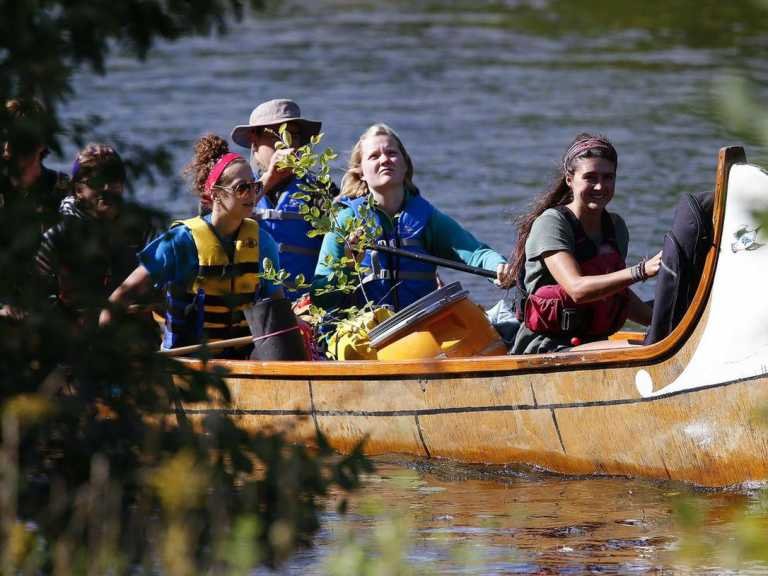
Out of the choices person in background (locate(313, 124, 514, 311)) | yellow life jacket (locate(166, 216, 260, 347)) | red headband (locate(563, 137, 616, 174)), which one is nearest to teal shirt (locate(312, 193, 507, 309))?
person in background (locate(313, 124, 514, 311))

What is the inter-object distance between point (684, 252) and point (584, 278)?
0.40m

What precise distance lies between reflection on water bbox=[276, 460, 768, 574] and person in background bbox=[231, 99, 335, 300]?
57.4 inches

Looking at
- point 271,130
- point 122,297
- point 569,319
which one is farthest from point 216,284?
point 122,297

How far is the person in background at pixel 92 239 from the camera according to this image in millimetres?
3152

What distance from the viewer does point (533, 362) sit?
6109 mm

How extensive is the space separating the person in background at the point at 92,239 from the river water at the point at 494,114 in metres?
0.11

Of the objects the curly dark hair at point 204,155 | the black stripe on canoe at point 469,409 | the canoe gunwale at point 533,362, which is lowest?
the black stripe on canoe at point 469,409

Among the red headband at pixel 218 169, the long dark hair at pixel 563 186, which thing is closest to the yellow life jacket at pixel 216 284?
the red headband at pixel 218 169

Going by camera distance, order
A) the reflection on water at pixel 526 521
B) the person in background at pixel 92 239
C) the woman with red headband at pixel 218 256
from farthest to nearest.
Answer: the woman with red headband at pixel 218 256 → the reflection on water at pixel 526 521 → the person in background at pixel 92 239

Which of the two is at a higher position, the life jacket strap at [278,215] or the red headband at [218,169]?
the red headband at [218,169]

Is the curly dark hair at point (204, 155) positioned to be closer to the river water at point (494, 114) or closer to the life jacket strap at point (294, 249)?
the life jacket strap at point (294, 249)

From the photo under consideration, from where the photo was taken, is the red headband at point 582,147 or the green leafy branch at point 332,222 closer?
the red headband at point 582,147

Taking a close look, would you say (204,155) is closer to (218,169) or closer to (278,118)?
(218,169)

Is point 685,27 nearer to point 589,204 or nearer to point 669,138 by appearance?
point 669,138
